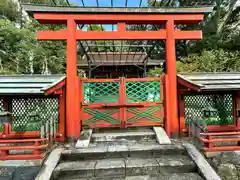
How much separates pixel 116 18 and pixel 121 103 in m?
2.41

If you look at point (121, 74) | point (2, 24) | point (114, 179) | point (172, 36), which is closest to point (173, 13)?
point (172, 36)

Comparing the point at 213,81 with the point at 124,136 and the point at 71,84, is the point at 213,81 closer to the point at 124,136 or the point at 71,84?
the point at 124,136

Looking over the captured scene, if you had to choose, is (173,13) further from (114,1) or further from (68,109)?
(68,109)

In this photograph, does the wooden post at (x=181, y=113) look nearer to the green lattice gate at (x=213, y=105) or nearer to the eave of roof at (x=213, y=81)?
the green lattice gate at (x=213, y=105)

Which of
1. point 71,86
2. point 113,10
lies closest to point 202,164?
point 71,86

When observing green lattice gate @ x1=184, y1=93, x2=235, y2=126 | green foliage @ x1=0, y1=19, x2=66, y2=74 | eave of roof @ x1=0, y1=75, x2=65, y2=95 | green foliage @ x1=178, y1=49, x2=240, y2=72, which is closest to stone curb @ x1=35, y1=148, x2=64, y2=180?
eave of roof @ x1=0, y1=75, x2=65, y2=95

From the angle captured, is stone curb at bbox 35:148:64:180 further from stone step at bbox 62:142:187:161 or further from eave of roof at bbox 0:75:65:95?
eave of roof at bbox 0:75:65:95

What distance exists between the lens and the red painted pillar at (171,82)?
4992 mm

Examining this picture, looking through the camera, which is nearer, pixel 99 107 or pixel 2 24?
pixel 99 107

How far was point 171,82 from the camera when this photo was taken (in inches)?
199

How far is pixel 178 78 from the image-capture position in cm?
513

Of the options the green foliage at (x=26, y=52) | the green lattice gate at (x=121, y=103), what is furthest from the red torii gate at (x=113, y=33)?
the green foliage at (x=26, y=52)

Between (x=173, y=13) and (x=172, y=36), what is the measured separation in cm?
65

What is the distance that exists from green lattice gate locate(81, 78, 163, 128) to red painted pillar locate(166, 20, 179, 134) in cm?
34
